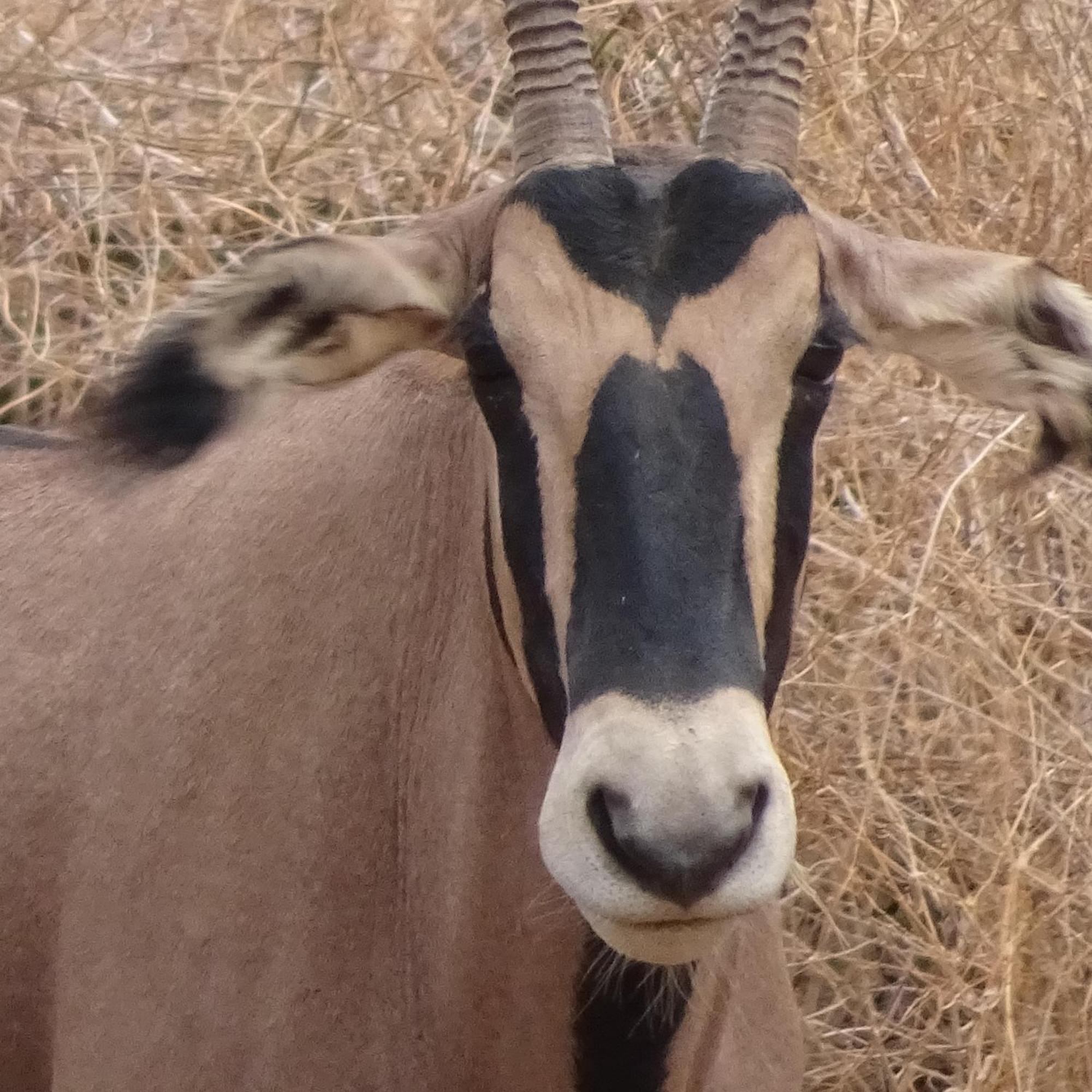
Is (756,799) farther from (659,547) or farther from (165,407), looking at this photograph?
(165,407)

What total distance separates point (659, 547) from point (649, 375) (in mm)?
275

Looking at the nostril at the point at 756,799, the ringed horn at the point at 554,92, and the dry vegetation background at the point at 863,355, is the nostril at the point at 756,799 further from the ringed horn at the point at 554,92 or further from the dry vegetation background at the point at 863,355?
the dry vegetation background at the point at 863,355

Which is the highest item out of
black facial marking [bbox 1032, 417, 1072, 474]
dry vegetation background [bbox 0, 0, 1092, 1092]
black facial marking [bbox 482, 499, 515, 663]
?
black facial marking [bbox 482, 499, 515, 663]

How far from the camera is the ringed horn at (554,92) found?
304cm

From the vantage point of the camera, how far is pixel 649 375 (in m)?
2.72

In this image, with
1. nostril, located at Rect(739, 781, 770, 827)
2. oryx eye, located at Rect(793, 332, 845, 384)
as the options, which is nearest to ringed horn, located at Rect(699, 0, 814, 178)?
oryx eye, located at Rect(793, 332, 845, 384)

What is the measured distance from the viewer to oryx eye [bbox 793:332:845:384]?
289cm

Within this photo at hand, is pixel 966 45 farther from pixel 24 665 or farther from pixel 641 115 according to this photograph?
pixel 24 665

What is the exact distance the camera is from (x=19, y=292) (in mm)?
6742

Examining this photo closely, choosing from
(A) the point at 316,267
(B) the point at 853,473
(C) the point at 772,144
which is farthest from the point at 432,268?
(B) the point at 853,473

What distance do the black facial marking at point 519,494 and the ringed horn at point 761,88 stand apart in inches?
19.3

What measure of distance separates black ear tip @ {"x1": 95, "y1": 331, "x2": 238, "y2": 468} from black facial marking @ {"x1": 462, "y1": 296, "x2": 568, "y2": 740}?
441 millimetres

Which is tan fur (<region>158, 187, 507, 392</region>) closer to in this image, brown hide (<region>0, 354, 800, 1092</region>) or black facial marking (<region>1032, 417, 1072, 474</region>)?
brown hide (<region>0, 354, 800, 1092</region>)

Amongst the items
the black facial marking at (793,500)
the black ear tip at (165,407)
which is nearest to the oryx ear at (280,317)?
the black ear tip at (165,407)
